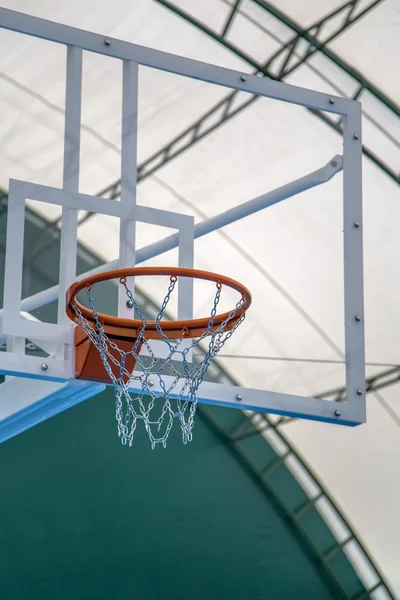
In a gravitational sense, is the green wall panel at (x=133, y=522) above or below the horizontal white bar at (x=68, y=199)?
below

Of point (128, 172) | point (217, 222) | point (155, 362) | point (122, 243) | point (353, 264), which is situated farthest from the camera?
point (353, 264)

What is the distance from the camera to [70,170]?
652cm

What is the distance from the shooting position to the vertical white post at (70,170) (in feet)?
20.5

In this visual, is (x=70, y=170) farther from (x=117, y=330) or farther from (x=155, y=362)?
(x=155, y=362)

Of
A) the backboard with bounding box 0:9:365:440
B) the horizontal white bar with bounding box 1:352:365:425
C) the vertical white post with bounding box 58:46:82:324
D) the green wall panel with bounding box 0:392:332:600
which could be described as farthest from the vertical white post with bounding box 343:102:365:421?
the green wall panel with bounding box 0:392:332:600

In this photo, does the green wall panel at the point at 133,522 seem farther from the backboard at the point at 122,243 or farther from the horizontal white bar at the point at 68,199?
the horizontal white bar at the point at 68,199

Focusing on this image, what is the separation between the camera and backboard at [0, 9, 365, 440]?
20.0 ft

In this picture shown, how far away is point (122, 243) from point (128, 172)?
1.53 ft

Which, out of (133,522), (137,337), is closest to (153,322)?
(137,337)

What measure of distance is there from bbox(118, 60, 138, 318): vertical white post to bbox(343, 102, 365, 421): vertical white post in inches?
61.7

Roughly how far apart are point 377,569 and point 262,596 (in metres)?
1.67

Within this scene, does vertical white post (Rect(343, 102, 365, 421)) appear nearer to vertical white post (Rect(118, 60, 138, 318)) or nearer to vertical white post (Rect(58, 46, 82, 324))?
vertical white post (Rect(118, 60, 138, 318))

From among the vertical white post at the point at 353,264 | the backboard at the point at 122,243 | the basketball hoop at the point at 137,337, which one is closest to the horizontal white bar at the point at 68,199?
the backboard at the point at 122,243

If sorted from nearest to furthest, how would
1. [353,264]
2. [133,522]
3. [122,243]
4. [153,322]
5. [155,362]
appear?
[153,322] → [155,362] → [122,243] → [353,264] → [133,522]
